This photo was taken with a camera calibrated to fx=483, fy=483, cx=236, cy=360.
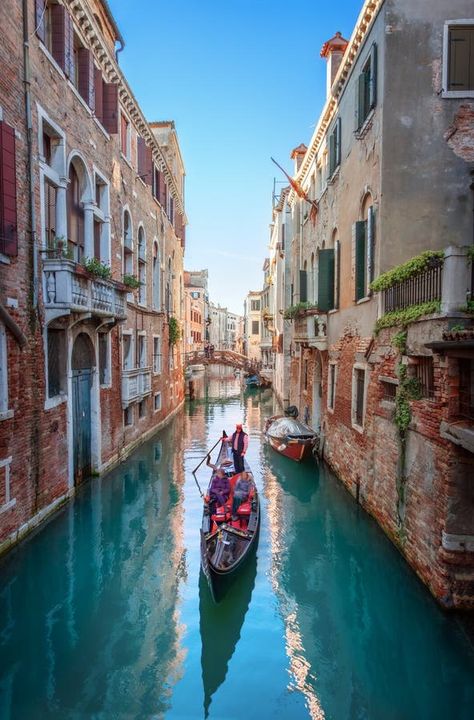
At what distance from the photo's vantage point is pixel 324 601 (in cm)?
666

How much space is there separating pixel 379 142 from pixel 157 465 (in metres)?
9.59

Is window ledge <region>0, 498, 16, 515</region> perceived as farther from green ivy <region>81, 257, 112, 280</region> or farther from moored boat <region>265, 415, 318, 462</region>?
moored boat <region>265, 415, 318, 462</region>

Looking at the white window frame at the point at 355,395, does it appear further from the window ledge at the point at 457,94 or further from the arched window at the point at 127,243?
the arched window at the point at 127,243

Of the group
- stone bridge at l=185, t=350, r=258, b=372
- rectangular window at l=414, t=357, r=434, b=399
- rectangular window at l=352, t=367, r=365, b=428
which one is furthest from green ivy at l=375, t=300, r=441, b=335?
stone bridge at l=185, t=350, r=258, b=372

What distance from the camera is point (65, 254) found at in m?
8.45

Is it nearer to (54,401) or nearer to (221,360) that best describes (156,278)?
(54,401)

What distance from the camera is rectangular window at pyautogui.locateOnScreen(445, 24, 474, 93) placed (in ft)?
27.1

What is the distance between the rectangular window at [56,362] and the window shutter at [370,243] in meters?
5.97

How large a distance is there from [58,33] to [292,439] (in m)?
10.6

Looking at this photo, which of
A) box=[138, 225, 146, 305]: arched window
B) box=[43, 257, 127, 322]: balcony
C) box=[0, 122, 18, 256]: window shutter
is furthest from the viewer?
box=[138, 225, 146, 305]: arched window

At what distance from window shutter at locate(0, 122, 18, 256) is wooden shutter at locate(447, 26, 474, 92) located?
7.19 meters

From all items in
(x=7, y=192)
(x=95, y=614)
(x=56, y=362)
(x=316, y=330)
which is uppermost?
(x=7, y=192)

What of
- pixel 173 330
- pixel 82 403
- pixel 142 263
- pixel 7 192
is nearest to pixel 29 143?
pixel 7 192

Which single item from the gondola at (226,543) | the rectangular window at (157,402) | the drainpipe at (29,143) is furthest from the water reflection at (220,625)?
the rectangular window at (157,402)
